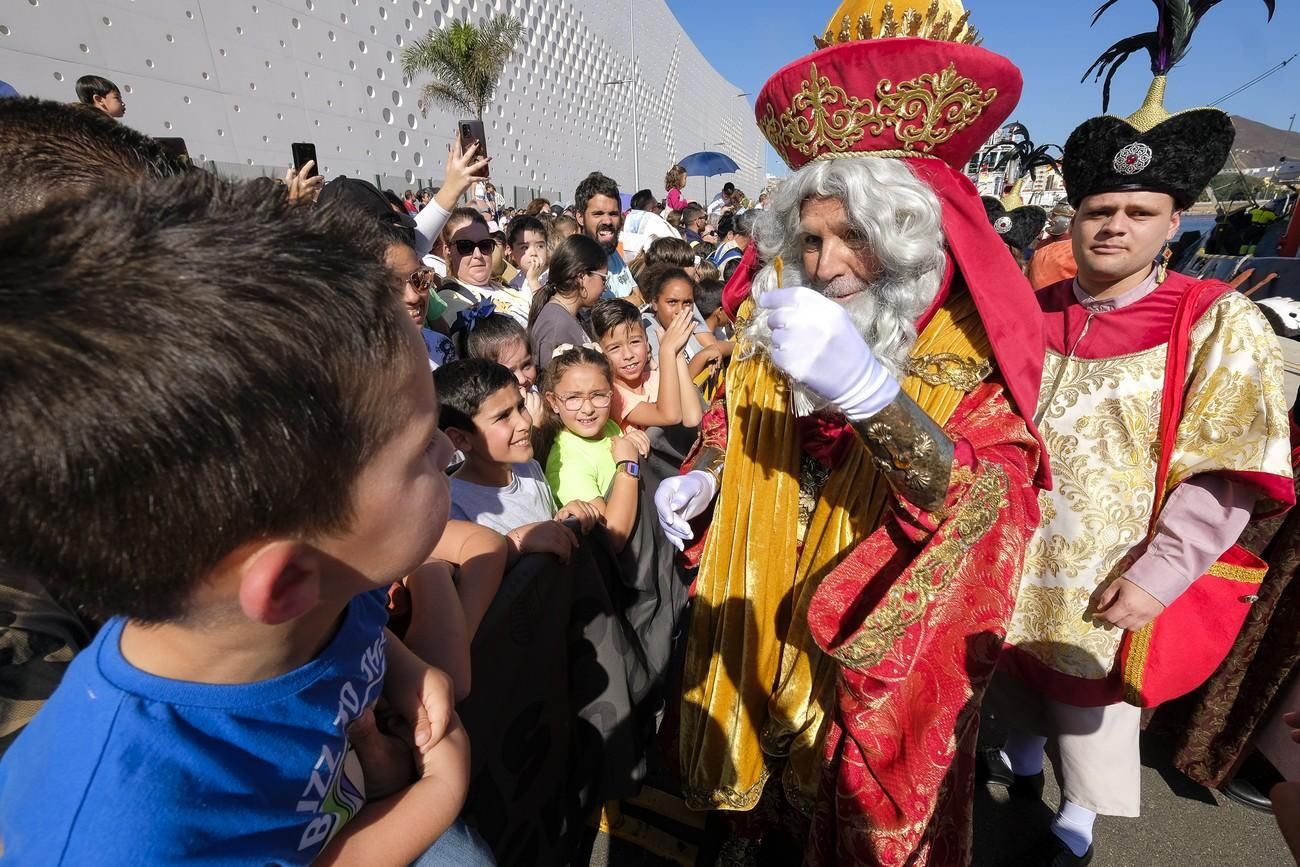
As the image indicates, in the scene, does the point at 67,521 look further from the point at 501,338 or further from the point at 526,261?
the point at 526,261

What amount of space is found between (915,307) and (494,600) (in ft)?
4.01

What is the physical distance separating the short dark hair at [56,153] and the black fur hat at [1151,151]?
7.20 ft

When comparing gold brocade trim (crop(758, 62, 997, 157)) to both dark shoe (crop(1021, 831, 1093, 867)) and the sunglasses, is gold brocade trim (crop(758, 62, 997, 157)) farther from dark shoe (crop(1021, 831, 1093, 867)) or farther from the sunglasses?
the sunglasses

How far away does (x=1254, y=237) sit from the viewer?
29.3ft

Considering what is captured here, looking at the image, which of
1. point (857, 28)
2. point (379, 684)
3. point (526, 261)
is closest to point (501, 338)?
point (857, 28)

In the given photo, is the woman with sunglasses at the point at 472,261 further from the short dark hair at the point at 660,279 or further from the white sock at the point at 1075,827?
the white sock at the point at 1075,827

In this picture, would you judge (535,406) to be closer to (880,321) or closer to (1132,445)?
(880,321)

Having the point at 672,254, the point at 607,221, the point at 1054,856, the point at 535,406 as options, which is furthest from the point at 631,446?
the point at 607,221

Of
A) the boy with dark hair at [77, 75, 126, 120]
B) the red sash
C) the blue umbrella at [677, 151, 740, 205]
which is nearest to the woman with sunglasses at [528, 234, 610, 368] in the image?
the red sash

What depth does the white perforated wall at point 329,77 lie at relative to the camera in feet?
31.7

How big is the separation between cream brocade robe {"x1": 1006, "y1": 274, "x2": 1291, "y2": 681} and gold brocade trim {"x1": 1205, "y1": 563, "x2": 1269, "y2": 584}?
0.27 metres

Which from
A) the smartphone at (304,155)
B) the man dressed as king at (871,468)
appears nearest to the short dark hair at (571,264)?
the smartphone at (304,155)

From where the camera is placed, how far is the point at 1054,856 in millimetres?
1938

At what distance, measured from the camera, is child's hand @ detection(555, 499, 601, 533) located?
1.85m
